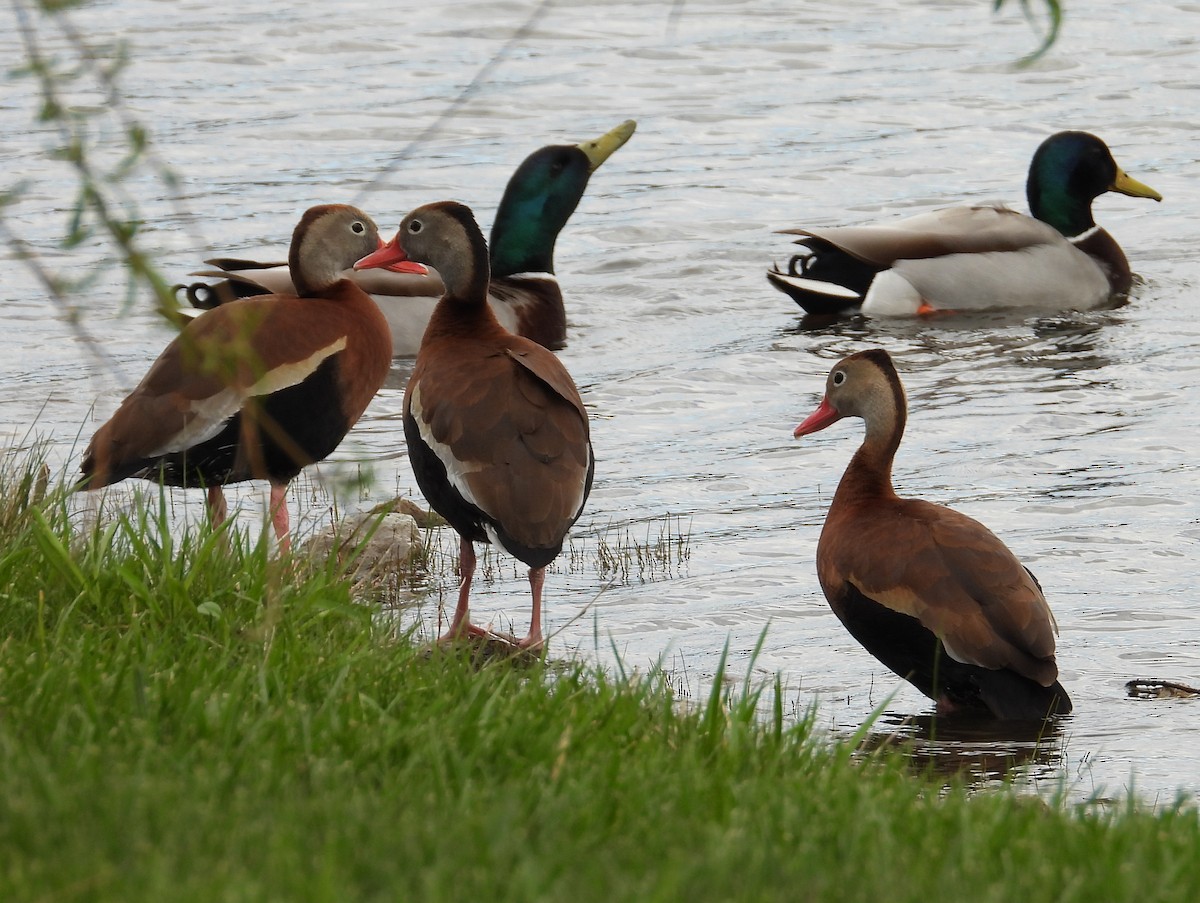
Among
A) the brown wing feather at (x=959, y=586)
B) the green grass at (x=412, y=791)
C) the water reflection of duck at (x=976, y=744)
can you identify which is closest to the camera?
the green grass at (x=412, y=791)

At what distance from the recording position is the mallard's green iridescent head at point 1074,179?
13.6 meters

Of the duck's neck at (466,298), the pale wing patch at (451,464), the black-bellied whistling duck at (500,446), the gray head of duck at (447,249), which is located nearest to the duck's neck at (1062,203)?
the gray head of duck at (447,249)

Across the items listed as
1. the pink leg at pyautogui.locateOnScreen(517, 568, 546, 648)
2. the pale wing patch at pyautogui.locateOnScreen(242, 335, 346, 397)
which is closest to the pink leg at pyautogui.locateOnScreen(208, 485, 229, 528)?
the pale wing patch at pyautogui.locateOnScreen(242, 335, 346, 397)

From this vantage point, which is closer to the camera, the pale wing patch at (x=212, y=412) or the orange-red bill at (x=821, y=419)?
the pale wing patch at (x=212, y=412)

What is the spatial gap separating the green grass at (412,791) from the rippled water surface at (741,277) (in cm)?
59

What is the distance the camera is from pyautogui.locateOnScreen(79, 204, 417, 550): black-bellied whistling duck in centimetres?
631

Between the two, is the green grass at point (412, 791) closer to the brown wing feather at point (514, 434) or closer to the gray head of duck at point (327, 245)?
the brown wing feather at point (514, 434)

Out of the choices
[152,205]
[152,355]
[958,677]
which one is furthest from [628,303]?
[958,677]

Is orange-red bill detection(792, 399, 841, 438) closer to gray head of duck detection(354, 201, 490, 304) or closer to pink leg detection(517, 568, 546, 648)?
gray head of duck detection(354, 201, 490, 304)

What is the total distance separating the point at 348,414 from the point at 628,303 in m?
6.55

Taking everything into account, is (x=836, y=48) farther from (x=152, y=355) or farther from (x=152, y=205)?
(x=152, y=355)

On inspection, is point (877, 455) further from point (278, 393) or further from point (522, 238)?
point (522, 238)

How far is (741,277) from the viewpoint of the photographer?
13.8 meters

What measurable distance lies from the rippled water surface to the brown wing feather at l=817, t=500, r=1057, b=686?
30cm
